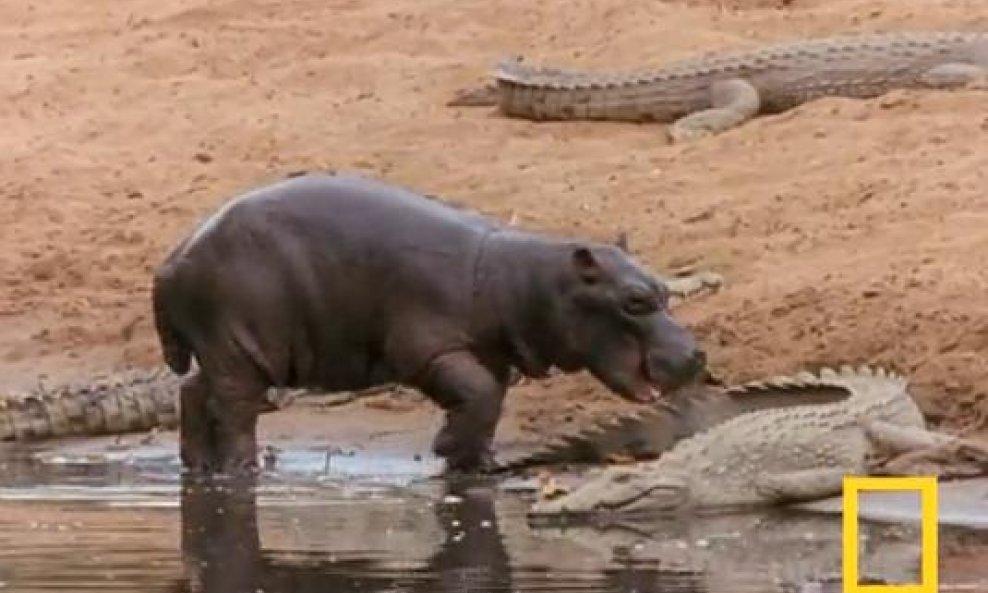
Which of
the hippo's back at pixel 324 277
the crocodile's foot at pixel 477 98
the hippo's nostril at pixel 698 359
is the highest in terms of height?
the hippo's back at pixel 324 277

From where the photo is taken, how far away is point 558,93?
15688 millimetres

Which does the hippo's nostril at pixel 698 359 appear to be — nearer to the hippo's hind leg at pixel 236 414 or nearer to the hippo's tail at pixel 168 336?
the hippo's hind leg at pixel 236 414

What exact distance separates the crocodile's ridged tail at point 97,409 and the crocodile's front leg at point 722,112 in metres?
3.98

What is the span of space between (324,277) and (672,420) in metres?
1.19

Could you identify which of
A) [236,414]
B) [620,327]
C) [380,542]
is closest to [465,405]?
[620,327]

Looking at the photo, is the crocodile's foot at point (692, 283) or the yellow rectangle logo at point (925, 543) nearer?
the yellow rectangle logo at point (925, 543)

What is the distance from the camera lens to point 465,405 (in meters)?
9.91

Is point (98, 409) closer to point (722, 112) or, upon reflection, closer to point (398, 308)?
point (398, 308)

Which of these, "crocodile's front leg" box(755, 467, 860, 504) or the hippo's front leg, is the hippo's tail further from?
"crocodile's front leg" box(755, 467, 860, 504)

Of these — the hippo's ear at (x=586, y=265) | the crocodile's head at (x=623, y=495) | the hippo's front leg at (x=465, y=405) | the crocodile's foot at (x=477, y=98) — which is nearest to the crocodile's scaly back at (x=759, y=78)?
the crocodile's foot at (x=477, y=98)

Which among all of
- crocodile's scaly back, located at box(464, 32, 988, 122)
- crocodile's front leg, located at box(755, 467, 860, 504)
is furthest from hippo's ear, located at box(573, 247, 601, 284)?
crocodile's scaly back, located at box(464, 32, 988, 122)

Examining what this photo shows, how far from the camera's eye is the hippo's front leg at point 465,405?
389 inches

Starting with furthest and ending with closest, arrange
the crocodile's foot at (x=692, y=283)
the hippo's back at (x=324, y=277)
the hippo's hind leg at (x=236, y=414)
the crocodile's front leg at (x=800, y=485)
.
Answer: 1. the crocodile's foot at (x=692, y=283)
2. the hippo's hind leg at (x=236, y=414)
3. the hippo's back at (x=324, y=277)
4. the crocodile's front leg at (x=800, y=485)

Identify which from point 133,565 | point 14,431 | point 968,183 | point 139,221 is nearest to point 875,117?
point 968,183
